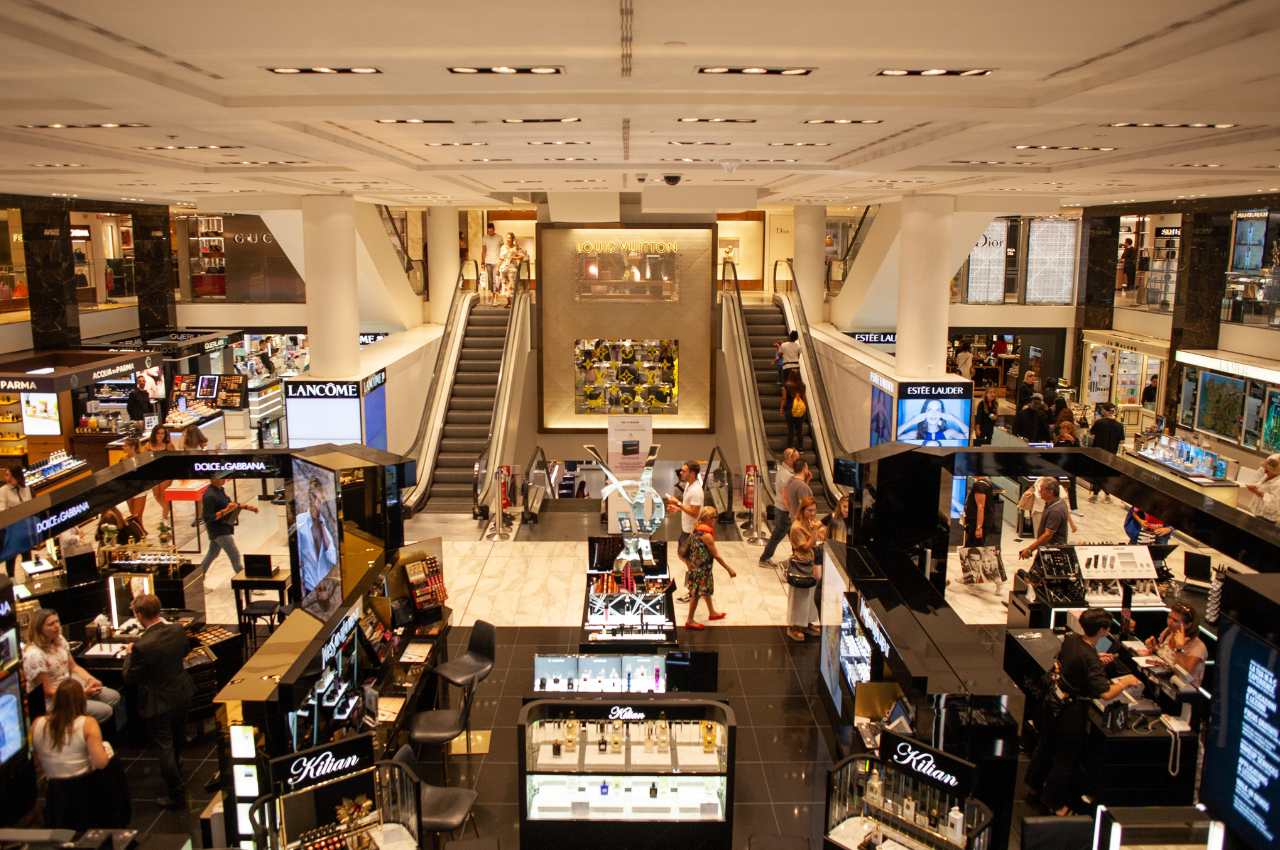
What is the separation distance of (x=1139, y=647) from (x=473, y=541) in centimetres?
756

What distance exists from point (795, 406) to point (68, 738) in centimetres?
1050

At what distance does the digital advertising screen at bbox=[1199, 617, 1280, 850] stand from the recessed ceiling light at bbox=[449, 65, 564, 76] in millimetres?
3642

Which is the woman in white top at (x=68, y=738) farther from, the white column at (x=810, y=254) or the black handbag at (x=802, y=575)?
the white column at (x=810, y=254)

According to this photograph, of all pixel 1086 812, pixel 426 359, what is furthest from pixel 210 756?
pixel 426 359

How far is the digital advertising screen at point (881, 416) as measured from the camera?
39.4 feet

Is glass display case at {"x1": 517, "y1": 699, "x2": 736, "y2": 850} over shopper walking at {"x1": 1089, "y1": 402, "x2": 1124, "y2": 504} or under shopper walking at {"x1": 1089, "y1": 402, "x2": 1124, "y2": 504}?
under

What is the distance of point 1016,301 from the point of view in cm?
2158

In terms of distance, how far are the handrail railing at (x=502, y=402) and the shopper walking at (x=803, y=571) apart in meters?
5.32

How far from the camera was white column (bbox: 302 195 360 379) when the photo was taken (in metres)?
12.4

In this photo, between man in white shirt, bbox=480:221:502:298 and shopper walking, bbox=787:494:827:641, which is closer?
shopper walking, bbox=787:494:827:641

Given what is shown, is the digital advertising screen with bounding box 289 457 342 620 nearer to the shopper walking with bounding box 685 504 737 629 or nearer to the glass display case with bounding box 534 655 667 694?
the glass display case with bounding box 534 655 667 694

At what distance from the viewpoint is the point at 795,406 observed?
13.8 m

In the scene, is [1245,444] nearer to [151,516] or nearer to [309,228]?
[309,228]

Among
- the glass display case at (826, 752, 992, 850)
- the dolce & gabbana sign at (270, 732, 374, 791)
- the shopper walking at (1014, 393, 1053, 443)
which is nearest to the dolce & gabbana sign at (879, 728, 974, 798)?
the glass display case at (826, 752, 992, 850)
